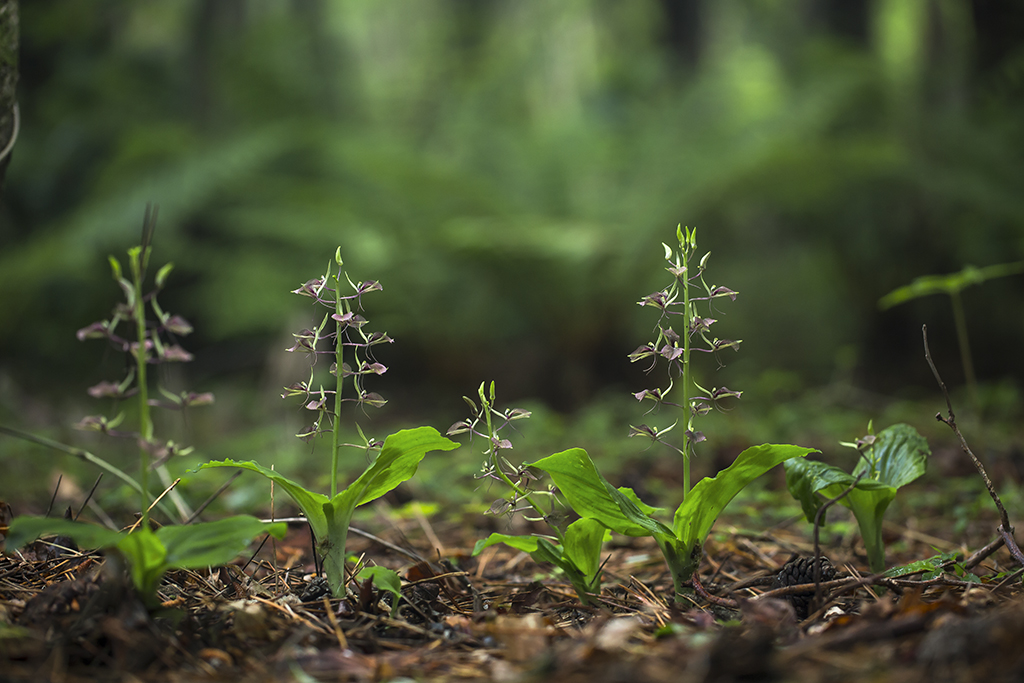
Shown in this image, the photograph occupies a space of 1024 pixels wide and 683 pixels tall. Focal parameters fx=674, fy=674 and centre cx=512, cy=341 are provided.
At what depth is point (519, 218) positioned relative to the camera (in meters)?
4.56

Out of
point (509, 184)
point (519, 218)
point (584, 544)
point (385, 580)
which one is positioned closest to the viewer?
point (385, 580)

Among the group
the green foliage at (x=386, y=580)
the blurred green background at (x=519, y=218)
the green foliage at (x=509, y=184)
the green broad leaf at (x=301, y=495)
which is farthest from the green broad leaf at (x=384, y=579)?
the green foliage at (x=509, y=184)

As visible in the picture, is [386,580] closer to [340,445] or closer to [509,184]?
[340,445]

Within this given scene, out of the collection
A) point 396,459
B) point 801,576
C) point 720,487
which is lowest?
point 801,576

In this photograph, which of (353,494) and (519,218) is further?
(519,218)

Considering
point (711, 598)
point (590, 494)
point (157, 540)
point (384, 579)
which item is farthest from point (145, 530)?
point (711, 598)

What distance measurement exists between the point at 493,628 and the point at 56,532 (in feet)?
1.94

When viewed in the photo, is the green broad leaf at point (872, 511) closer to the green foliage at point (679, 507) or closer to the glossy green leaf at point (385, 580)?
the green foliage at point (679, 507)

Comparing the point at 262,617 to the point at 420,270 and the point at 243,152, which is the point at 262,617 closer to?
the point at 420,270

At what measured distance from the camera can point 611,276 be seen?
421cm

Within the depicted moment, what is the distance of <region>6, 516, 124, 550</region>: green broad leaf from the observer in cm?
85

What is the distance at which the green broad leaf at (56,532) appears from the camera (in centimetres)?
85

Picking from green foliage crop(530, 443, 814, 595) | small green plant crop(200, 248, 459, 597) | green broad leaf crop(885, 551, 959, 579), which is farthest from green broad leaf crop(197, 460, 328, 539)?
green broad leaf crop(885, 551, 959, 579)

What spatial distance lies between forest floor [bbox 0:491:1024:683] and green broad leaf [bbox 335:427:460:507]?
171 mm
